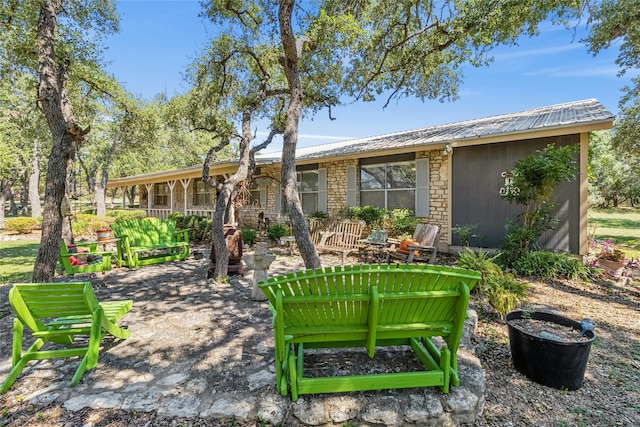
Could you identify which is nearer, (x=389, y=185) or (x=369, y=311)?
(x=369, y=311)

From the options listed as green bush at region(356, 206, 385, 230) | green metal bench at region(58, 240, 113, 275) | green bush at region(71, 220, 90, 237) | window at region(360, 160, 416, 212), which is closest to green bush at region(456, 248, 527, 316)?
green bush at region(356, 206, 385, 230)

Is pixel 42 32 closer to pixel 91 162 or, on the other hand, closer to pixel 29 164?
pixel 29 164

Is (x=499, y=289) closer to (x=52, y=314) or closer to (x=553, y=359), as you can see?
(x=553, y=359)

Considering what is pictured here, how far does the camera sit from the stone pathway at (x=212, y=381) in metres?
2.12

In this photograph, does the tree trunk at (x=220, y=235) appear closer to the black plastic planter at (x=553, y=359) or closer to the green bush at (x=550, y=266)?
the black plastic planter at (x=553, y=359)

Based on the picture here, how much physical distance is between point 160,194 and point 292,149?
718 inches

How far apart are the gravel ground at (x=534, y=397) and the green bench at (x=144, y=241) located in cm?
264

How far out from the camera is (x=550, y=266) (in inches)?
233

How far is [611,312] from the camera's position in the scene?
4.42 m

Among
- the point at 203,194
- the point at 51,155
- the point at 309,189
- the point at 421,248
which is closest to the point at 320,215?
the point at 309,189

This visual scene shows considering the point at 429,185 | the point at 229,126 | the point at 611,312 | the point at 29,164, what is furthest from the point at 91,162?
the point at 611,312

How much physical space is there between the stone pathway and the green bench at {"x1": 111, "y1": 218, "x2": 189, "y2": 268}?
2677 mm

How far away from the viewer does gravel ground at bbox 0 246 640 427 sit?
2150mm

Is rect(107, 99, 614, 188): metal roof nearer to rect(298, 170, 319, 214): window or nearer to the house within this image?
the house
